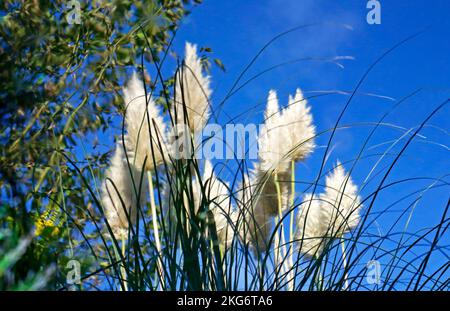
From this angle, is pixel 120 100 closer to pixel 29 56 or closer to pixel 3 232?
pixel 29 56

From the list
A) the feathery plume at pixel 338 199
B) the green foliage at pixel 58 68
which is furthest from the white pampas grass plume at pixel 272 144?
the green foliage at pixel 58 68

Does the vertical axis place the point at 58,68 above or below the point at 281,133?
above

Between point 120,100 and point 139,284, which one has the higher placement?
point 120,100

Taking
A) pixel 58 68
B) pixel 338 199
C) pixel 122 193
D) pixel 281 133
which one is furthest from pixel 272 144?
pixel 58 68

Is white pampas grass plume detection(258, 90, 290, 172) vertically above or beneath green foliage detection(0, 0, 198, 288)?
beneath

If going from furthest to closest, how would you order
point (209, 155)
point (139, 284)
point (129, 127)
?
point (129, 127)
point (209, 155)
point (139, 284)

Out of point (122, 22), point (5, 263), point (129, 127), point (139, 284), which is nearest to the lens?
point (5, 263)

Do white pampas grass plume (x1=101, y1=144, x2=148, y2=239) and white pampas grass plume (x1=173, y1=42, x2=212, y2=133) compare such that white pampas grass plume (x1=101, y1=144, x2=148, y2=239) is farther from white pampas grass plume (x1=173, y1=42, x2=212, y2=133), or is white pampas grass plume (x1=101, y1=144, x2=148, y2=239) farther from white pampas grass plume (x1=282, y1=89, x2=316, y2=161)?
white pampas grass plume (x1=282, y1=89, x2=316, y2=161)

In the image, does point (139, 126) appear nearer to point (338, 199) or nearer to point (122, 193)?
point (122, 193)

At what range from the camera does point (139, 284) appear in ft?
4.05

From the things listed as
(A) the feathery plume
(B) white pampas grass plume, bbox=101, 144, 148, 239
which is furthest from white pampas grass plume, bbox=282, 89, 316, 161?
(B) white pampas grass plume, bbox=101, 144, 148, 239

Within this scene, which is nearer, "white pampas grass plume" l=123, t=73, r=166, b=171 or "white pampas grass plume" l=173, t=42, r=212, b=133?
"white pampas grass plume" l=173, t=42, r=212, b=133
